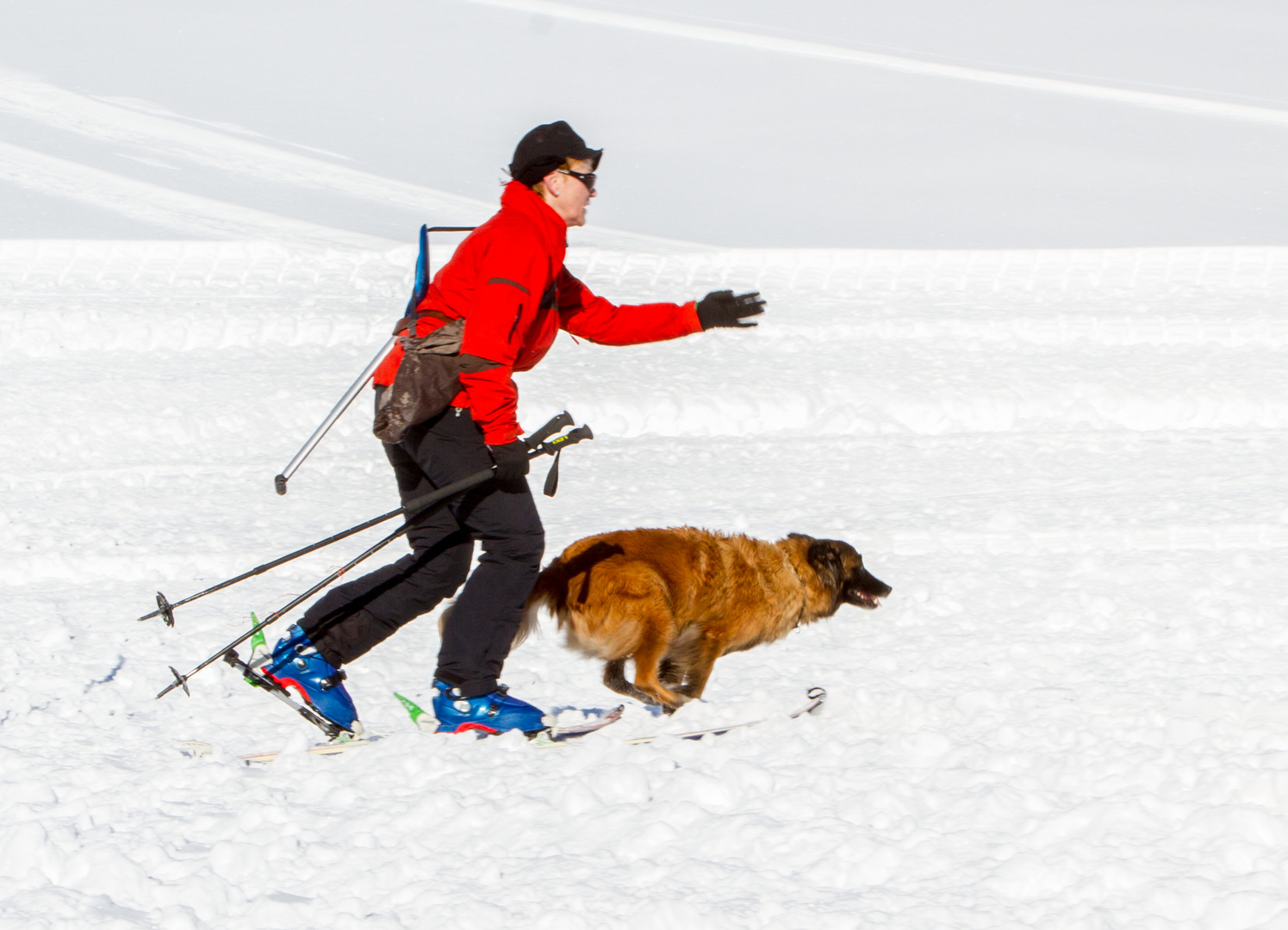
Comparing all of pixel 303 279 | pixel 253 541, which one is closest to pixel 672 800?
pixel 253 541

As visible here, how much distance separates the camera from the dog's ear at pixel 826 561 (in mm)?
4449

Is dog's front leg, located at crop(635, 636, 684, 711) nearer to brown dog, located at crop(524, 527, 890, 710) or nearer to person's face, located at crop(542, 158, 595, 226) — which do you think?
brown dog, located at crop(524, 527, 890, 710)

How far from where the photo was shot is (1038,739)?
12.0 ft

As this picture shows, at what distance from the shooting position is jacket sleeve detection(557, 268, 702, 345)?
12.5 ft

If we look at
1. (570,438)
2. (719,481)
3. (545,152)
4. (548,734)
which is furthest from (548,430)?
(719,481)

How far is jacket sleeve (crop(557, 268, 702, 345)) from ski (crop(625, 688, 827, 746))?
127 cm

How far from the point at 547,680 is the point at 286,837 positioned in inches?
61.9

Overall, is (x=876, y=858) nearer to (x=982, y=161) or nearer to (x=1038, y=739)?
(x=1038, y=739)

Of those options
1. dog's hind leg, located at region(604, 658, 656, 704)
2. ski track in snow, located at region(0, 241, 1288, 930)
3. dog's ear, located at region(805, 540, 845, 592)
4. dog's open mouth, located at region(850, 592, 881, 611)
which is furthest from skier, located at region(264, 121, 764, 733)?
dog's open mouth, located at region(850, 592, 881, 611)

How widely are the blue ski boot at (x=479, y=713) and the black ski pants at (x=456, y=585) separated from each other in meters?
0.03

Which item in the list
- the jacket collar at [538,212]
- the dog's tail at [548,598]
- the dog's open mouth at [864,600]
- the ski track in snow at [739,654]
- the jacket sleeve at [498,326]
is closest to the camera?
the ski track in snow at [739,654]

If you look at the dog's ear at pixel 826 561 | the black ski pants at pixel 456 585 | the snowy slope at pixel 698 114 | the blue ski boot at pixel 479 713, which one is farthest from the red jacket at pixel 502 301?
the snowy slope at pixel 698 114

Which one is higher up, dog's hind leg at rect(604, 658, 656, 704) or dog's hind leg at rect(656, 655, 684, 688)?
dog's hind leg at rect(656, 655, 684, 688)

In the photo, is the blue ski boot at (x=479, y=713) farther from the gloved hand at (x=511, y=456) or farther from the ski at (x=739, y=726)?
the gloved hand at (x=511, y=456)
